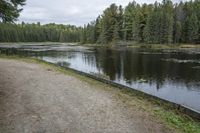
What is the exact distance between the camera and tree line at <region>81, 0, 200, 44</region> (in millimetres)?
80125

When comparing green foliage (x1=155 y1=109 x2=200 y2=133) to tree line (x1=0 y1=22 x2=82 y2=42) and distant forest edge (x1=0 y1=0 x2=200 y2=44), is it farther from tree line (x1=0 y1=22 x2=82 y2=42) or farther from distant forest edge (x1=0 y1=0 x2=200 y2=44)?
tree line (x1=0 y1=22 x2=82 y2=42)

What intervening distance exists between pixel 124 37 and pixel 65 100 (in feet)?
263

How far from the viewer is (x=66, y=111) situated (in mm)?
11234

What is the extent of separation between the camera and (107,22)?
314 ft

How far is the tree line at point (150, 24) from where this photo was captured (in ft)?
263

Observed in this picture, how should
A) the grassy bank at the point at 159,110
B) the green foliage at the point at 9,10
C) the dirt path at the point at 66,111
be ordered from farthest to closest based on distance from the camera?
the green foliage at the point at 9,10
the grassy bank at the point at 159,110
the dirt path at the point at 66,111

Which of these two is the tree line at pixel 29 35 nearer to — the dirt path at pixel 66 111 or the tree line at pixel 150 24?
the tree line at pixel 150 24

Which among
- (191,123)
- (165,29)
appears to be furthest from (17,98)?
(165,29)

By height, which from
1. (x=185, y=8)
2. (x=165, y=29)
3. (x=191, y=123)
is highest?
(x=185, y=8)

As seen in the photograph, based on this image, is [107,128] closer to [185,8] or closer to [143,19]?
[143,19]

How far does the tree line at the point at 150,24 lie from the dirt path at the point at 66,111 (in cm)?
6813

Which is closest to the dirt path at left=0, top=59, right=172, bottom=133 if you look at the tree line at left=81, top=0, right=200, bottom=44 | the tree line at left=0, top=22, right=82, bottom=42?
the tree line at left=81, top=0, right=200, bottom=44

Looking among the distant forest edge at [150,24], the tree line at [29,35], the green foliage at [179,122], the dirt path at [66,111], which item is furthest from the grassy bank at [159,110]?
the tree line at [29,35]

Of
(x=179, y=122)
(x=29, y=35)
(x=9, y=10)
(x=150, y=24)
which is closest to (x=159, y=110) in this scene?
(x=179, y=122)
